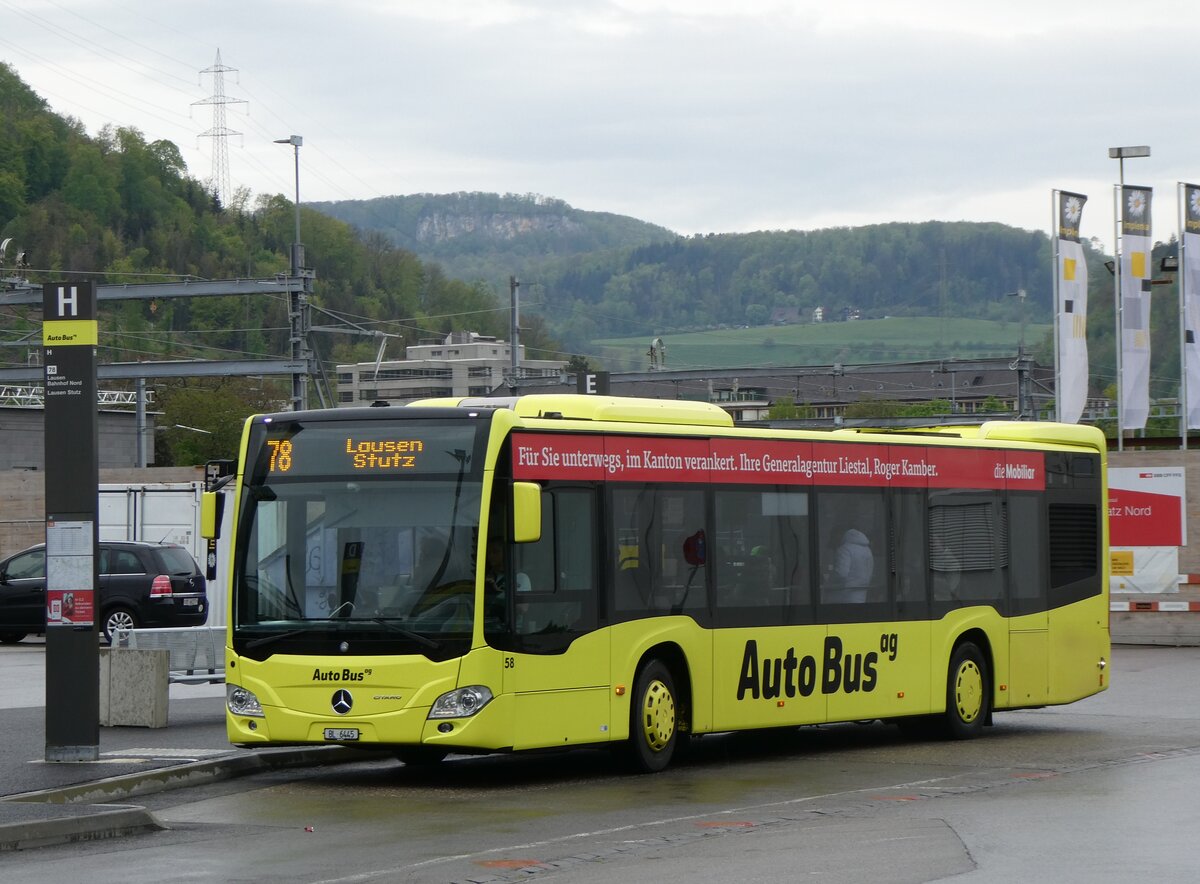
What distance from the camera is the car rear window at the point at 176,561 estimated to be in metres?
31.8

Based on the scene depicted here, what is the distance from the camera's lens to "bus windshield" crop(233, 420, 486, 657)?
13.7 m

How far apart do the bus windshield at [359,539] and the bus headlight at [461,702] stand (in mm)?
307

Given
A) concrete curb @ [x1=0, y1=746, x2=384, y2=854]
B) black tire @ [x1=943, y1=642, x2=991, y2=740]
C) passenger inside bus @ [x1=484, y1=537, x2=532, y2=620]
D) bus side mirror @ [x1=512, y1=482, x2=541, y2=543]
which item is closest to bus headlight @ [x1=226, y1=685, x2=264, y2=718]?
concrete curb @ [x1=0, y1=746, x2=384, y2=854]

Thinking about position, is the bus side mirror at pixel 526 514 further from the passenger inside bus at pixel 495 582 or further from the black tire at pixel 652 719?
the black tire at pixel 652 719

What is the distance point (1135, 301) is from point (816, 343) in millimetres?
134012

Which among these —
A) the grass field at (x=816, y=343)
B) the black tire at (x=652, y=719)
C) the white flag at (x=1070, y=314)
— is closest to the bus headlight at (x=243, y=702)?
the black tire at (x=652, y=719)

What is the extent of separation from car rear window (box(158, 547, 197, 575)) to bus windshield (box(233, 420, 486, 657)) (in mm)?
18024

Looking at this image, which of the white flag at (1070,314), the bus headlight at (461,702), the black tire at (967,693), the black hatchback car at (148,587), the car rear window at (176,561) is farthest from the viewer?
the white flag at (1070,314)

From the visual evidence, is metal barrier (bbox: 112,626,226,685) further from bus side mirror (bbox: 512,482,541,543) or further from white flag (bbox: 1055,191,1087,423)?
white flag (bbox: 1055,191,1087,423)

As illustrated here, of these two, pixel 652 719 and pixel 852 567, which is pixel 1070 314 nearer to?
pixel 852 567

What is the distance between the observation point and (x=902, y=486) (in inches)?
704

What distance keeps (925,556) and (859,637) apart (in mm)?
1377

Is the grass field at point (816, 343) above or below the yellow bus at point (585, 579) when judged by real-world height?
above

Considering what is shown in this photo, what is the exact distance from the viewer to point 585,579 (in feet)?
47.4
